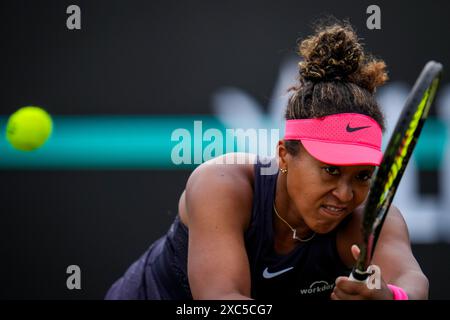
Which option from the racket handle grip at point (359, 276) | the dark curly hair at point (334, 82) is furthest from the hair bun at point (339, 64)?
the racket handle grip at point (359, 276)

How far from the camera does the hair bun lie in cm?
229

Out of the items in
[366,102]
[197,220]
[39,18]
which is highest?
[39,18]

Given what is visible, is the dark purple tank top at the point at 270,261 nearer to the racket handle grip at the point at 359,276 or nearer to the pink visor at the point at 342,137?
the pink visor at the point at 342,137

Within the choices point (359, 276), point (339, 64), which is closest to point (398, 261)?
point (359, 276)

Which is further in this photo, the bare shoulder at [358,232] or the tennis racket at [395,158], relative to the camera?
the bare shoulder at [358,232]

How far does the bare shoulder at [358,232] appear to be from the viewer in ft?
7.61

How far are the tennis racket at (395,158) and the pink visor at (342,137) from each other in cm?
24

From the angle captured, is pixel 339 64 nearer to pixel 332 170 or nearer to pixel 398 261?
pixel 332 170

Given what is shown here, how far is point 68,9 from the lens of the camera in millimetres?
3582

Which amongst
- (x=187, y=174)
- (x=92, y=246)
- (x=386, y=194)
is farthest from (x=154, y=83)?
(x=386, y=194)

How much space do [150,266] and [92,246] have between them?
947mm

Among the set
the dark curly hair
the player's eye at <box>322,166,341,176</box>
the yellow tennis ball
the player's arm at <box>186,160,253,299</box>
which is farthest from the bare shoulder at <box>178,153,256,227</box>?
the yellow tennis ball

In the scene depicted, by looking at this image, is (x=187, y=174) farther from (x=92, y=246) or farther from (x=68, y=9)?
(x=68, y=9)

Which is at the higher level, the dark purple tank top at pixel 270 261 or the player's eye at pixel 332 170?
the player's eye at pixel 332 170
